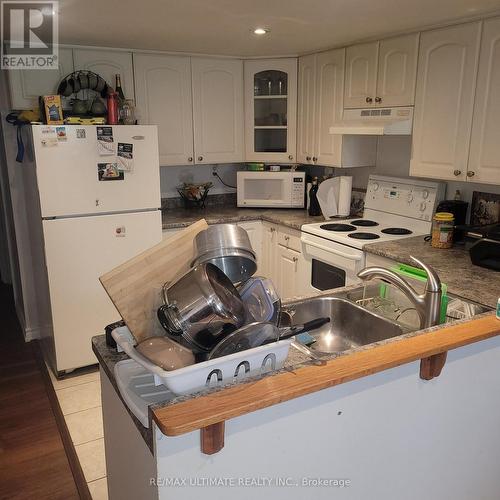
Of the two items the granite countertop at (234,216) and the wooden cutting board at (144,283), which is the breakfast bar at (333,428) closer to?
the wooden cutting board at (144,283)

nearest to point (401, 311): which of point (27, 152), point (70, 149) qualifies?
point (70, 149)

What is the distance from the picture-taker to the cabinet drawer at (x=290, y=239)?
3.44 metres

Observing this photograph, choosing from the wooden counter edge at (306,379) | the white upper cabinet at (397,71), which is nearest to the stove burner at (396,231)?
the white upper cabinet at (397,71)

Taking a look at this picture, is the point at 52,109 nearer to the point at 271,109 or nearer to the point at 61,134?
the point at 61,134

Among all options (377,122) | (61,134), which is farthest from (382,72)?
Result: (61,134)

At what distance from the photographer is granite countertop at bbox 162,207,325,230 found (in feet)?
11.4

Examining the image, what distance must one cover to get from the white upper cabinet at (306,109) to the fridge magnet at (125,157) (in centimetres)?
142

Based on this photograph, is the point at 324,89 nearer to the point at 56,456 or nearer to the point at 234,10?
the point at 234,10

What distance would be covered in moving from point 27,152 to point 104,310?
3.61 feet

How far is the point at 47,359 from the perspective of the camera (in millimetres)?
3318

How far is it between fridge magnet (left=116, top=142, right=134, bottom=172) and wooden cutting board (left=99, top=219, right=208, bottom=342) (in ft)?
5.50

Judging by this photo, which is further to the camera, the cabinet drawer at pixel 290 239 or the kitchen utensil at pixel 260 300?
the cabinet drawer at pixel 290 239

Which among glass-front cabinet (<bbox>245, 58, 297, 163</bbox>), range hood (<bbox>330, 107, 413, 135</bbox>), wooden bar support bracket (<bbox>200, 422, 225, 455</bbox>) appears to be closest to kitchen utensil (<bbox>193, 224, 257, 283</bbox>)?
wooden bar support bracket (<bbox>200, 422, 225, 455</bbox>)

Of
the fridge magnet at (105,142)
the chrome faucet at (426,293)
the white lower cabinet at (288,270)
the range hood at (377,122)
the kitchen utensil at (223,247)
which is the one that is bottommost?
the white lower cabinet at (288,270)
